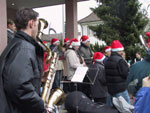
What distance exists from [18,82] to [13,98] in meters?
0.16

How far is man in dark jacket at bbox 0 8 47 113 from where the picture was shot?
189 cm

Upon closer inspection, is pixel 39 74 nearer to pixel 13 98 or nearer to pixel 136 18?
pixel 13 98

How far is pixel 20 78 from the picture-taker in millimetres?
1881

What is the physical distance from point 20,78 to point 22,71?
6 cm

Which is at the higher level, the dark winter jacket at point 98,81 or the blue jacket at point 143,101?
the blue jacket at point 143,101

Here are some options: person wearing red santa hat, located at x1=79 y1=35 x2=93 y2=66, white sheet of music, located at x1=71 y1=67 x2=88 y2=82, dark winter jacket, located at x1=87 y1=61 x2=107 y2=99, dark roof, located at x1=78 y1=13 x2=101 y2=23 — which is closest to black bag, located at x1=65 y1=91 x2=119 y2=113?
dark winter jacket, located at x1=87 y1=61 x2=107 y2=99

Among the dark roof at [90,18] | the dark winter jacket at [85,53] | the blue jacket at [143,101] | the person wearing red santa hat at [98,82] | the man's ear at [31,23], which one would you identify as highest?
the dark roof at [90,18]

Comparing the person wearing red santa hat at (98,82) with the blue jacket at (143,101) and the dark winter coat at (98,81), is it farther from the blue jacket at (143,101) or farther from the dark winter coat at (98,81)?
the blue jacket at (143,101)

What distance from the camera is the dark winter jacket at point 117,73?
4.86 meters

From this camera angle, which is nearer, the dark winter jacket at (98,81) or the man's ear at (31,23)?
the man's ear at (31,23)

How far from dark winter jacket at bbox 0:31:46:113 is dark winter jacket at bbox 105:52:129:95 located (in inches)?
119

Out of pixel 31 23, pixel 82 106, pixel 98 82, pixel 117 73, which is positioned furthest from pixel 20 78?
pixel 98 82

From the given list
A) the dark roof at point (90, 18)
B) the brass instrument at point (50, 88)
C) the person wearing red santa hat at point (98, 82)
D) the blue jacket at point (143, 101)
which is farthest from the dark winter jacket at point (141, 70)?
the dark roof at point (90, 18)

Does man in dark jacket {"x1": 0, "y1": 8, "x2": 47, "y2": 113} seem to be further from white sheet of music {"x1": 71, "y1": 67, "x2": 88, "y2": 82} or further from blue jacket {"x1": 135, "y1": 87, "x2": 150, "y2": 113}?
white sheet of music {"x1": 71, "y1": 67, "x2": 88, "y2": 82}
